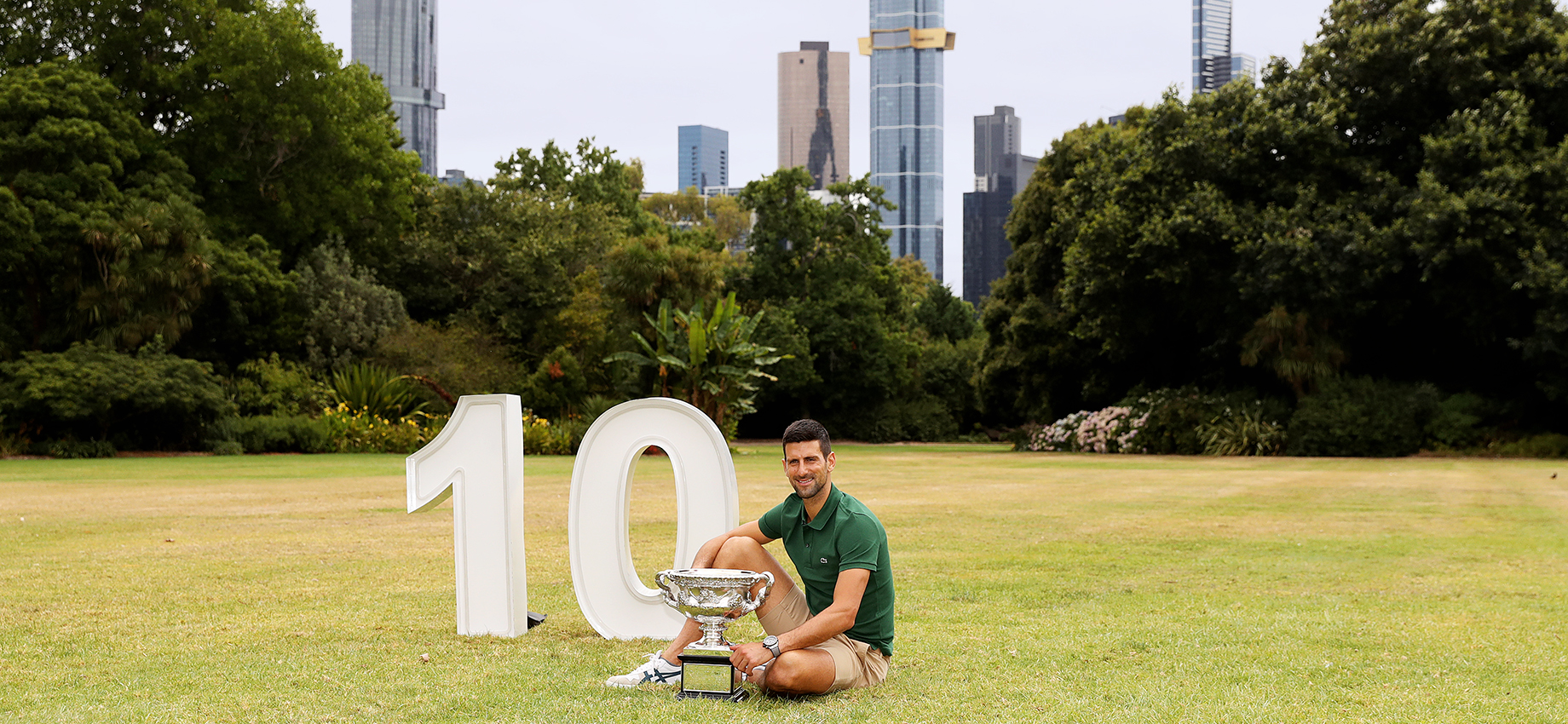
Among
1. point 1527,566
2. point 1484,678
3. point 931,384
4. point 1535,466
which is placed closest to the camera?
point 1484,678

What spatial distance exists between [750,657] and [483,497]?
6.47 ft

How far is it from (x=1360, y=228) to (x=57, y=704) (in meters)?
26.9

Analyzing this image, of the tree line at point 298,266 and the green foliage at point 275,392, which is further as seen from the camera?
the green foliage at point 275,392

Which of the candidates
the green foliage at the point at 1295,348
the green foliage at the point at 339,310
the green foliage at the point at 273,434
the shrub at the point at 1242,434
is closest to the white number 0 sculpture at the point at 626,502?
the green foliage at the point at 273,434

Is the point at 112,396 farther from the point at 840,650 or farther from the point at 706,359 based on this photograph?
the point at 840,650

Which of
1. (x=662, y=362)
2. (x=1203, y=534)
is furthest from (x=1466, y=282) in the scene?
(x=1203, y=534)

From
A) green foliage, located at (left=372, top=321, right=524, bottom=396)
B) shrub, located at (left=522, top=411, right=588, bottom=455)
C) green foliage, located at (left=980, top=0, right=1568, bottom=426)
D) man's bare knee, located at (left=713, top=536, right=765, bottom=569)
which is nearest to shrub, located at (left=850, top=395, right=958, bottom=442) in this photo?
green foliage, located at (left=980, top=0, right=1568, bottom=426)

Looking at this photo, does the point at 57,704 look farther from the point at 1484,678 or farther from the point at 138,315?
the point at 138,315

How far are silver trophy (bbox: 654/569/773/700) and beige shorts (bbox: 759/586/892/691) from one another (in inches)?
8.1

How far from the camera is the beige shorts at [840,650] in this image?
457 cm

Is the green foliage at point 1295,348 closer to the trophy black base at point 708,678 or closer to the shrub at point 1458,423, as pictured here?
the shrub at point 1458,423

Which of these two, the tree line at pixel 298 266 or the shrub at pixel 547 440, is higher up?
the tree line at pixel 298 266

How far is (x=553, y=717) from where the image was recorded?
4.22 meters

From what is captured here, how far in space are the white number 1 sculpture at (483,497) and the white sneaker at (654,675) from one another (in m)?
1.25
